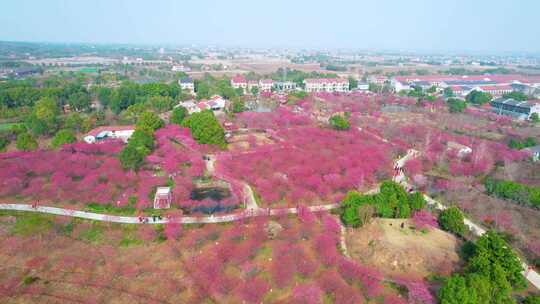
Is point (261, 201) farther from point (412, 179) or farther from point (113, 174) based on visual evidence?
point (412, 179)

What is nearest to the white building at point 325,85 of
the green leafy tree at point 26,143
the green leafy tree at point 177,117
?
the green leafy tree at point 177,117

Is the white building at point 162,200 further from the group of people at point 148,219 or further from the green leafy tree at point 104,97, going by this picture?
the green leafy tree at point 104,97

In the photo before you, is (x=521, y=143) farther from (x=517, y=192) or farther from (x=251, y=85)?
(x=251, y=85)

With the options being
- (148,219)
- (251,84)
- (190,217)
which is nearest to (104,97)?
(251,84)

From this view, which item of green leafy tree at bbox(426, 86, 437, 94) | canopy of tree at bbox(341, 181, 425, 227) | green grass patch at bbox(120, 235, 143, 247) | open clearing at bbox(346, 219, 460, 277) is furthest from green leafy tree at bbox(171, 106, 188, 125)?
green leafy tree at bbox(426, 86, 437, 94)

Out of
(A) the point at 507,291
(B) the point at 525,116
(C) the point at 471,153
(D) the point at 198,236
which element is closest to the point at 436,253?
(A) the point at 507,291
